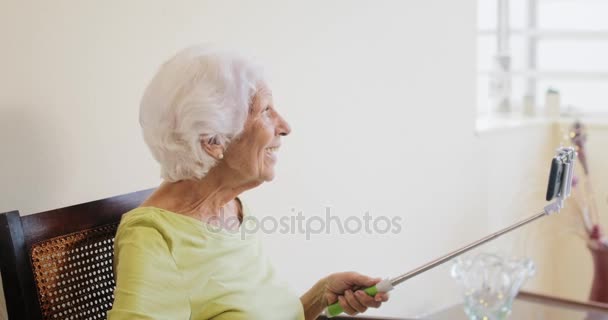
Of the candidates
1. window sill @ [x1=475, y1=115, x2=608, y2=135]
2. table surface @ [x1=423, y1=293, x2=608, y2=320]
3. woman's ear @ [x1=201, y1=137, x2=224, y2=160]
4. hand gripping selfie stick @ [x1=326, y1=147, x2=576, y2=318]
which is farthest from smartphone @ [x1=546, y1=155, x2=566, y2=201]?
window sill @ [x1=475, y1=115, x2=608, y2=135]

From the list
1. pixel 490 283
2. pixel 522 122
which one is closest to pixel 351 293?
pixel 490 283

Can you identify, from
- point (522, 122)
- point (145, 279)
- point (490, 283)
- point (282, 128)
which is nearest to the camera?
point (145, 279)

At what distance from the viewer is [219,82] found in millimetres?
1306

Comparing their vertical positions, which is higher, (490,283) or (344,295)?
(344,295)

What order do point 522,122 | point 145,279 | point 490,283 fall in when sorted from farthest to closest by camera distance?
1. point 522,122
2. point 490,283
3. point 145,279

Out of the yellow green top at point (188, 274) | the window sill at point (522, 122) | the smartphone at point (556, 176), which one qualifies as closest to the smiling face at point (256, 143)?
the yellow green top at point (188, 274)

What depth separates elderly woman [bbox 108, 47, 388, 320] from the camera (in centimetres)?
124

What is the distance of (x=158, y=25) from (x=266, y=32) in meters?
0.32

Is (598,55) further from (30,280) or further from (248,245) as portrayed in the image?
(30,280)

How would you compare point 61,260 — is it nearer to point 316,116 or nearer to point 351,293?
point 351,293

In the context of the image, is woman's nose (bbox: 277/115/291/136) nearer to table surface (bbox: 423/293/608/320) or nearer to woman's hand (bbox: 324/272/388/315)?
woman's hand (bbox: 324/272/388/315)

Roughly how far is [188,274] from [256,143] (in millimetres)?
260

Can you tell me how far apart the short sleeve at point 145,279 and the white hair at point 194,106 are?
136 millimetres

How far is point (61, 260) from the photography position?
1.32 m
